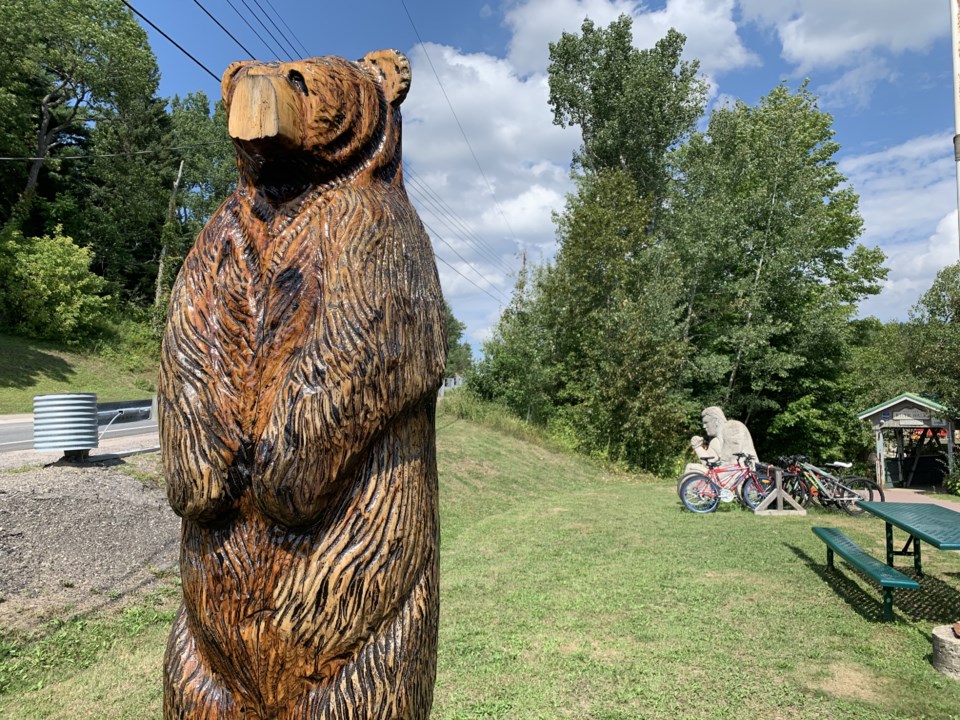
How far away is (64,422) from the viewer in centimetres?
Answer: 659

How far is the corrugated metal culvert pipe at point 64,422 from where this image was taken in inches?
257

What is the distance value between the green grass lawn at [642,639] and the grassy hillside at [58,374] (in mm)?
13739

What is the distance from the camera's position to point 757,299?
1833 centimetres

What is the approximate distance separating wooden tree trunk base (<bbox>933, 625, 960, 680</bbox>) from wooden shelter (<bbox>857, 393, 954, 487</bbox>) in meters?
15.0

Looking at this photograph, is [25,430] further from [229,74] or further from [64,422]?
[229,74]

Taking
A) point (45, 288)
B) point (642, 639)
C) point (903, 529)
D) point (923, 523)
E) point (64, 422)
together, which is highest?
point (45, 288)

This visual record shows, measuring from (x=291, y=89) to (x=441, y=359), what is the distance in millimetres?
755

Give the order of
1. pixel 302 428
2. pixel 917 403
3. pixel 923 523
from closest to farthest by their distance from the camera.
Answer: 1. pixel 302 428
2. pixel 923 523
3. pixel 917 403

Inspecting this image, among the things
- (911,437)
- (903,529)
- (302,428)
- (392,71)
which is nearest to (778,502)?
(903,529)

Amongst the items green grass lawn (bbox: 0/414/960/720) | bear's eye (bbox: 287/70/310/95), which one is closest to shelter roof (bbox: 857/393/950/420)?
green grass lawn (bbox: 0/414/960/720)

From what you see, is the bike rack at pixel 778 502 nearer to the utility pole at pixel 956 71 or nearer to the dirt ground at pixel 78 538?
the utility pole at pixel 956 71

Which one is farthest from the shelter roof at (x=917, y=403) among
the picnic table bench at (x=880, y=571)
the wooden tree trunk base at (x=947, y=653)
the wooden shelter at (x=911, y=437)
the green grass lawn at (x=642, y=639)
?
the wooden tree trunk base at (x=947, y=653)

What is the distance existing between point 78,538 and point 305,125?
16.9 ft

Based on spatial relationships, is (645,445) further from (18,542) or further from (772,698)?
(18,542)
